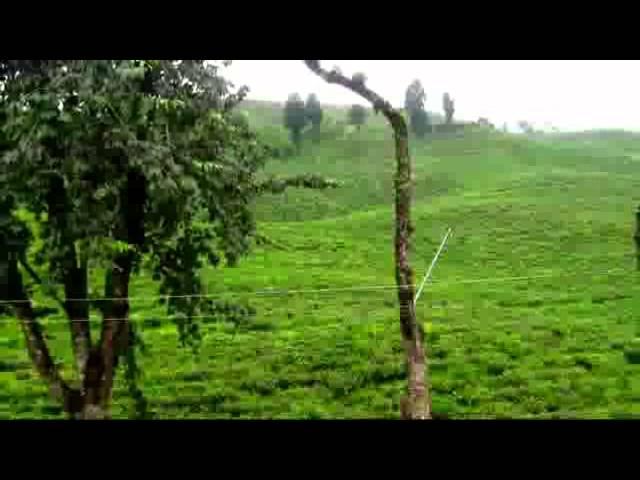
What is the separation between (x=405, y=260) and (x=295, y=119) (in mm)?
66767

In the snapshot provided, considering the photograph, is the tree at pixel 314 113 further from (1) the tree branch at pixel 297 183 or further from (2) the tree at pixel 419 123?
(1) the tree branch at pixel 297 183

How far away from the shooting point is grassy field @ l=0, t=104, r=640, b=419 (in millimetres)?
14859

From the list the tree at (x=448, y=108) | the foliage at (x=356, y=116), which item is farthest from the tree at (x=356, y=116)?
the tree at (x=448, y=108)

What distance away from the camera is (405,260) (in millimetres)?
9312

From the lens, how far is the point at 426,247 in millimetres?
32562

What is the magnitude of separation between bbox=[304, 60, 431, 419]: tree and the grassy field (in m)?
0.76

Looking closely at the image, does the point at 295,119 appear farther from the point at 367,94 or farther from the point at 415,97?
the point at 367,94

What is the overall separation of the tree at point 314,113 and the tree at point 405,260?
68.1 meters

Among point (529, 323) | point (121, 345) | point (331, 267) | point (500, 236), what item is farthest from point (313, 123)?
point (121, 345)

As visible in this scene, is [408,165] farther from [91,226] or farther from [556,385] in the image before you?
[556,385]

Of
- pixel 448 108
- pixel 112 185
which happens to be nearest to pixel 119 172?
pixel 112 185

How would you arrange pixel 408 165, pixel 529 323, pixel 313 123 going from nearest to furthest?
pixel 408 165, pixel 529 323, pixel 313 123

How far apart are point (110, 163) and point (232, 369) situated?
879cm

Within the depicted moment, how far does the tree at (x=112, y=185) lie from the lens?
8.37m
